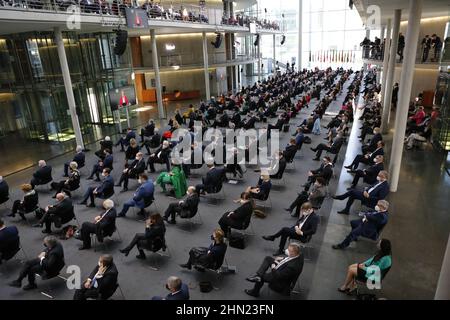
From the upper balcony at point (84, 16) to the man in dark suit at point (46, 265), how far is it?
7.23 m

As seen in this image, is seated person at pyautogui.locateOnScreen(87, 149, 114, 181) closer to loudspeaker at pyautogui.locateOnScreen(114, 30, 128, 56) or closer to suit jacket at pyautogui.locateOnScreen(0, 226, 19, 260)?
suit jacket at pyautogui.locateOnScreen(0, 226, 19, 260)

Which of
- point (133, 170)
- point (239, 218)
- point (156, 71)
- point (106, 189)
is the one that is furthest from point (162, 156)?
point (156, 71)

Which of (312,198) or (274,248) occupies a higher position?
(312,198)

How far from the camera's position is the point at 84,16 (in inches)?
478

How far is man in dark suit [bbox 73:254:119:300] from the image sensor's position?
501 centimetres

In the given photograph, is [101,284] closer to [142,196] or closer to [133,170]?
[142,196]

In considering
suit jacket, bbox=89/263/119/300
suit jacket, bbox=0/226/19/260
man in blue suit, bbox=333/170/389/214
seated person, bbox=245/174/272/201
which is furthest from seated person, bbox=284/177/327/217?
suit jacket, bbox=0/226/19/260

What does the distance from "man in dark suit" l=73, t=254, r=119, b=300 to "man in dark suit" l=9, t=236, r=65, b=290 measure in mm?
823

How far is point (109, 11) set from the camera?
13.9 metres

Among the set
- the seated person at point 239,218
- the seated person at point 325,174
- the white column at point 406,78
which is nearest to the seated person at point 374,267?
the seated person at point 239,218

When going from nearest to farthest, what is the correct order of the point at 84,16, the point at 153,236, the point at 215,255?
the point at 215,255 → the point at 153,236 → the point at 84,16

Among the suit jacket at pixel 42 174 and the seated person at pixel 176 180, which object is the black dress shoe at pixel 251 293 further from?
the suit jacket at pixel 42 174

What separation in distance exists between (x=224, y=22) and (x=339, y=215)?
21.7 m

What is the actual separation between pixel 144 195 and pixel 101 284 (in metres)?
3.12
